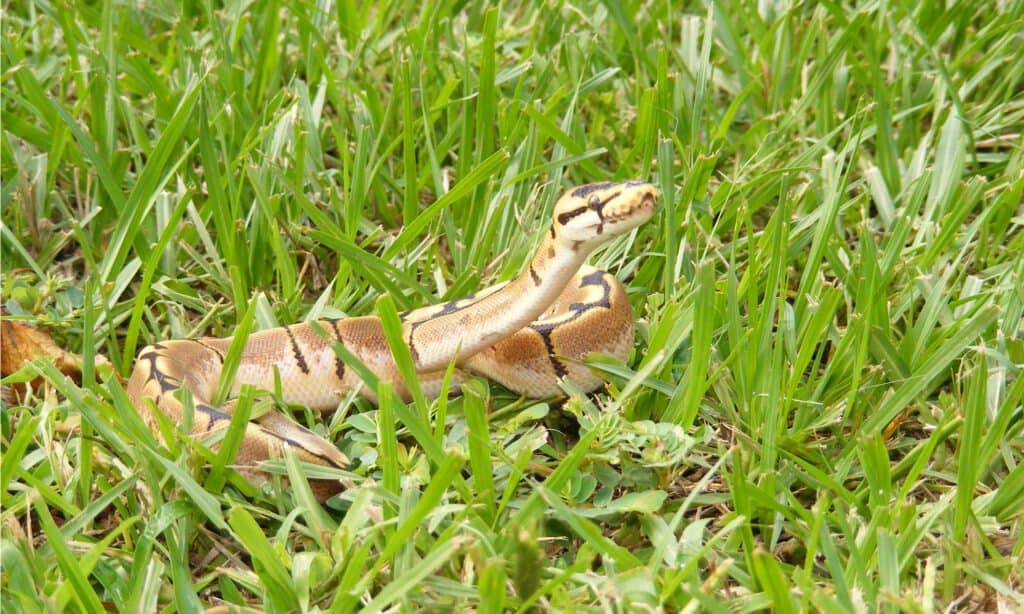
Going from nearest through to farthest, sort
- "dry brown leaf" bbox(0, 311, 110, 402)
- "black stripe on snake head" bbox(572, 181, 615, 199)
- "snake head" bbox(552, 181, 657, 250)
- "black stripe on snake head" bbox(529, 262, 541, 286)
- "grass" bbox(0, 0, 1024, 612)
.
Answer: "grass" bbox(0, 0, 1024, 612) → "snake head" bbox(552, 181, 657, 250) → "black stripe on snake head" bbox(572, 181, 615, 199) → "black stripe on snake head" bbox(529, 262, 541, 286) → "dry brown leaf" bbox(0, 311, 110, 402)

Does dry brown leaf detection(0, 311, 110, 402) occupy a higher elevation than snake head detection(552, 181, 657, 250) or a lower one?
lower

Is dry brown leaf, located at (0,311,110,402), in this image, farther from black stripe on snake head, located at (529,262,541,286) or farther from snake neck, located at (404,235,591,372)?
black stripe on snake head, located at (529,262,541,286)

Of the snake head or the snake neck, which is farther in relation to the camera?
the snake neck

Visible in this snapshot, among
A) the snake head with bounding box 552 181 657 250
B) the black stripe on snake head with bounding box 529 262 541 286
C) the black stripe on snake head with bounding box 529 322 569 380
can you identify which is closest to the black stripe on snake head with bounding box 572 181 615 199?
the snake head with bounding box 552 181 657 250

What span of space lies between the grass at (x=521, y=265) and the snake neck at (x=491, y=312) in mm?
148

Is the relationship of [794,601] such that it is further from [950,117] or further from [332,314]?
[950,117]

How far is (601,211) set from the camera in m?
3.43

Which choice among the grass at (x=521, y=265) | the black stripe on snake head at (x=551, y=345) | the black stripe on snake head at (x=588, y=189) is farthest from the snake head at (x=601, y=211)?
the black stripe on snake head at (x=551, y=345)

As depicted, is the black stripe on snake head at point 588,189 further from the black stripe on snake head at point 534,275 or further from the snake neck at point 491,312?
the black stripe on snake head at point 534,275

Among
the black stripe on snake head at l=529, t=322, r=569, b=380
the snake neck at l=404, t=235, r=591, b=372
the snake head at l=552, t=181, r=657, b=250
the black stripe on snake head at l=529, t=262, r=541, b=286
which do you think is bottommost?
the black stripe on snake head at l=529, t=322, r=569, b=380

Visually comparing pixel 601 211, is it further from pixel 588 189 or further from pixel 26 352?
pixel 26 352

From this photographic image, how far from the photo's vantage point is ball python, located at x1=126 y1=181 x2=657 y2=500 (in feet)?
11.3

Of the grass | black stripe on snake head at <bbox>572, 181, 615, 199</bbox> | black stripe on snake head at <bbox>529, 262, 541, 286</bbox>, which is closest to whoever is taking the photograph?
the grass

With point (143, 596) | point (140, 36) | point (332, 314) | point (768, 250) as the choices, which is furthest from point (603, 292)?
point (140, 36)
